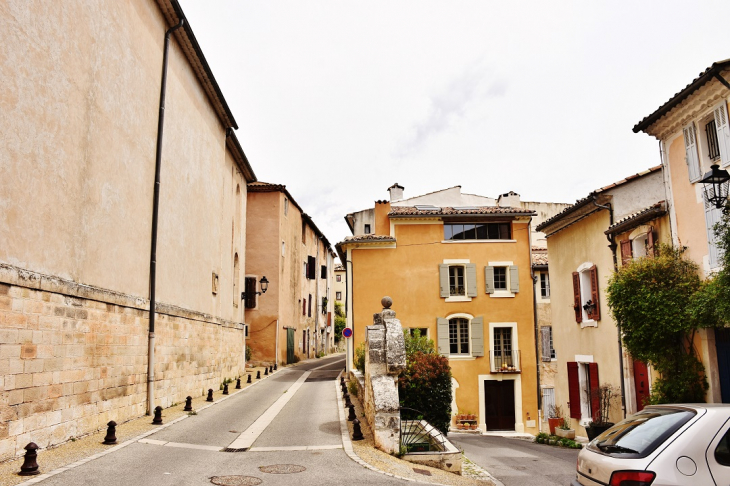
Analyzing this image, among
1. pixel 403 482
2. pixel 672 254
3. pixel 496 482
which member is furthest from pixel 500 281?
pixel 403 482

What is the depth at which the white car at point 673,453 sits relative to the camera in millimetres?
4602

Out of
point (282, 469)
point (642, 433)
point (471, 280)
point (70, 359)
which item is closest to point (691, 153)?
point (642, 433)

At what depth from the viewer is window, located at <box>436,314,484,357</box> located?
25.7m

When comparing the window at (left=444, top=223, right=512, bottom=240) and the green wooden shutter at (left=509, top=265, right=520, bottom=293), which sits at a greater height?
the window at (left=444, top=223, right=512, bottom=240)

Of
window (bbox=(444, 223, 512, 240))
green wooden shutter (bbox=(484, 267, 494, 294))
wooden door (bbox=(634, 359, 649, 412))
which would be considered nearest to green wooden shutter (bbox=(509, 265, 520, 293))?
green wooden shutter (bbox=(484, 267, 494, 294))

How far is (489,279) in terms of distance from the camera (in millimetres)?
26688

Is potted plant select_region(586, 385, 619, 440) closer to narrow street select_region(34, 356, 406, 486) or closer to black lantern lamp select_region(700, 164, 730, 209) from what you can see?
black lantern lamp select_region(700, 164, 730, 209)

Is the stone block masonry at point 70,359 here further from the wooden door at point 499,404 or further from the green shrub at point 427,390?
the wooden door at point 499,404

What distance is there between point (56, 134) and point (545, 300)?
81.0 ft

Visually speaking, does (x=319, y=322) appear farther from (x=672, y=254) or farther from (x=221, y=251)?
(x=672, y=254)

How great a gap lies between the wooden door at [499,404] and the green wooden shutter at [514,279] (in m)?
4.19

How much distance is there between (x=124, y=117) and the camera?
12.6 m

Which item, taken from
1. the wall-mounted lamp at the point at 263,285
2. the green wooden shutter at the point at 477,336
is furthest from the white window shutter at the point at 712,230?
the wall-mounted lamp at the point at 263,285

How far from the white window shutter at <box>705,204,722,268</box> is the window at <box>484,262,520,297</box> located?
15205 mm
